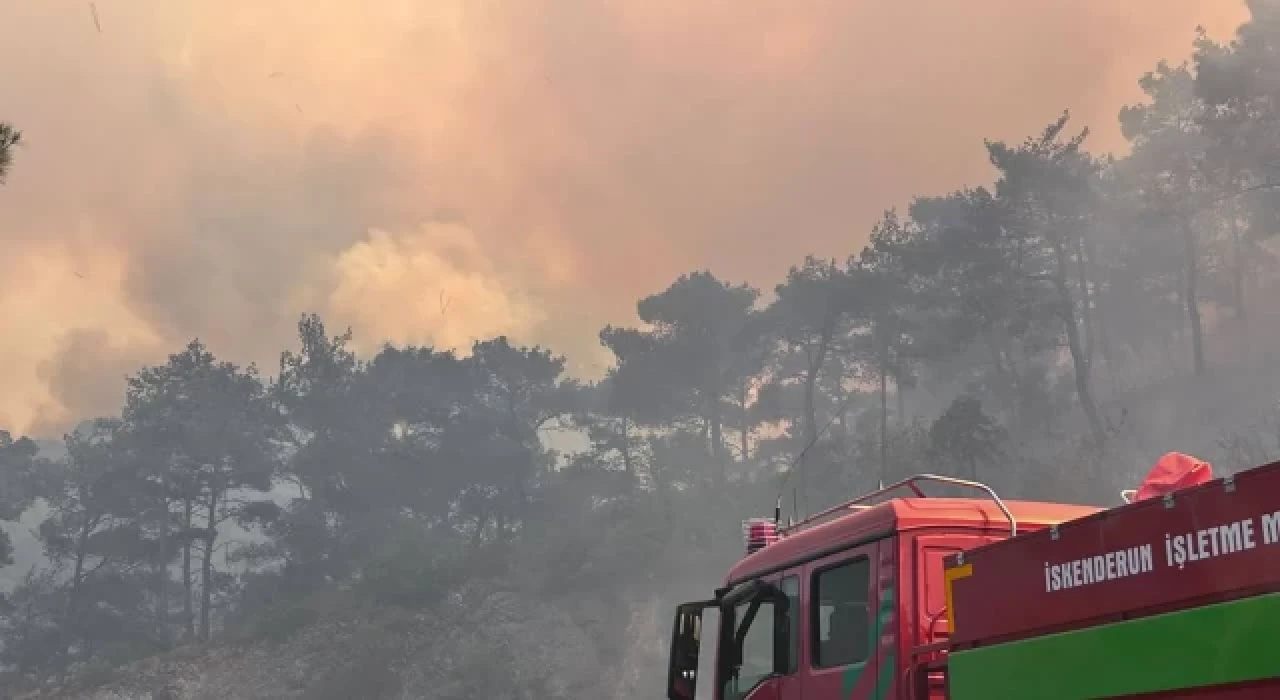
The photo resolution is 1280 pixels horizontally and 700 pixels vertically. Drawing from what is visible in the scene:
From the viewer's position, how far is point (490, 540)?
66.9m

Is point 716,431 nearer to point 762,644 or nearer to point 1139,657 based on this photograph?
point 762,644

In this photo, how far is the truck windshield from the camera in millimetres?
7125

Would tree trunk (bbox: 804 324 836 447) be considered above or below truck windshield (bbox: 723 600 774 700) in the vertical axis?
above

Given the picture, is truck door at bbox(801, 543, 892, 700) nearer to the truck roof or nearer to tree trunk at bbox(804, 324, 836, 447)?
A: the truck roof

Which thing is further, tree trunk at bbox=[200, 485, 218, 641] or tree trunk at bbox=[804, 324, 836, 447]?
tree trunk at bbox=[200, 485, 218, 641]

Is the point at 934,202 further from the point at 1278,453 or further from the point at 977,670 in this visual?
the point at 977,670

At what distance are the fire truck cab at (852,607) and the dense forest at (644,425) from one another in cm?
4075

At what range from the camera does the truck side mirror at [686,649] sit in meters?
7.37

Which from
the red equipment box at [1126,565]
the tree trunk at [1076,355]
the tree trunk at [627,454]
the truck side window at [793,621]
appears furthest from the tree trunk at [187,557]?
the red equipment box at [1126,565]

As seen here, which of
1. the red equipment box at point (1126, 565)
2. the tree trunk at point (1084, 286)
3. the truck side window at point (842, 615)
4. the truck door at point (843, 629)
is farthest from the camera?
the tree trunk at point (1084, 286)

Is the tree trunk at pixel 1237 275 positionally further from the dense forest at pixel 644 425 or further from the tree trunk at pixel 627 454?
the tree trunk at pixel 627 454

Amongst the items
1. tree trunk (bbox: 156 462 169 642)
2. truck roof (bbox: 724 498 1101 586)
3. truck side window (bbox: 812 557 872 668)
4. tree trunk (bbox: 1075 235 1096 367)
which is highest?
tree trunk (bbox: 1075 235 1096 367)

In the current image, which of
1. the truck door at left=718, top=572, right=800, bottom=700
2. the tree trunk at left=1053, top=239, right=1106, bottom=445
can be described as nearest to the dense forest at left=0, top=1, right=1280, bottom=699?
the tree trunk at left=1053, top=239, right=1106, bottom=445

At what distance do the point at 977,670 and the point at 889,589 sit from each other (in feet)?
3.99
